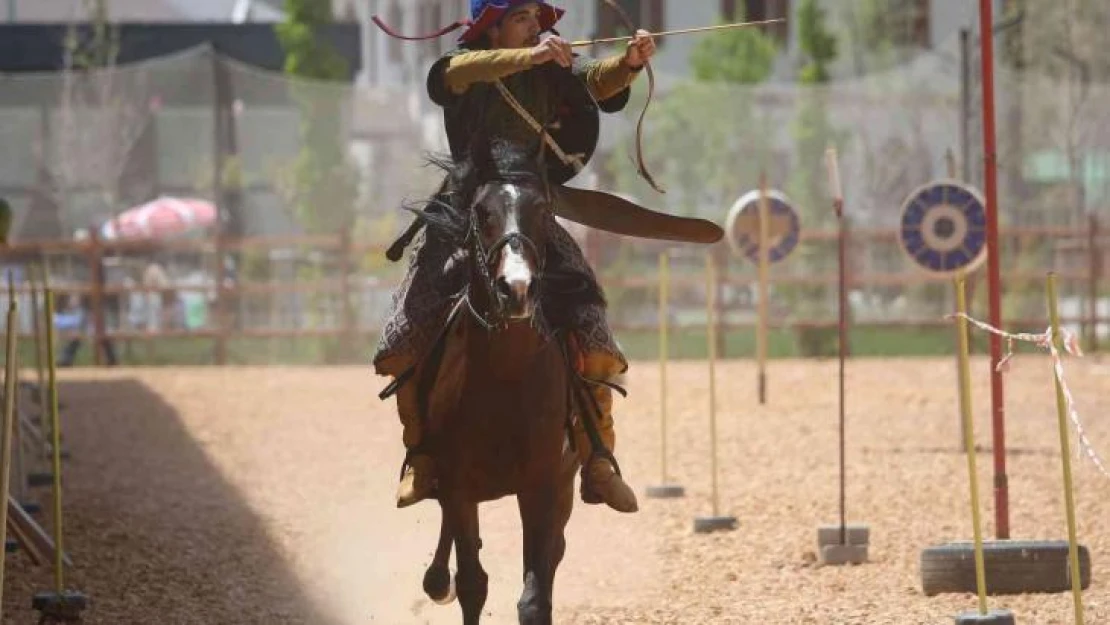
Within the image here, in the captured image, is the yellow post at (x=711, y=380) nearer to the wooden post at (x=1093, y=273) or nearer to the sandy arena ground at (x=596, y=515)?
the sandy arena ground at (x=596, y=515)

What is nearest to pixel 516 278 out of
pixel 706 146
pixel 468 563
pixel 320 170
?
pixel 468 563

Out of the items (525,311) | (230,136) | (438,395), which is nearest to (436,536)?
(438,395)

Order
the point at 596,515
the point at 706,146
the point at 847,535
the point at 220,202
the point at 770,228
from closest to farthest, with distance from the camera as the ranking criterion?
the point at 847,535 < the point at 596,515 < the point at 770,228 < the point at 220,202 < the point at 706,146

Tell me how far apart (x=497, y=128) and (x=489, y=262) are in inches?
25.0

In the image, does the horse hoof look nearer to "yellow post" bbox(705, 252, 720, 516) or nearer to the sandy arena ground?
the sandy arena ground

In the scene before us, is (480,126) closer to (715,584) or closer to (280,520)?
(715,584)

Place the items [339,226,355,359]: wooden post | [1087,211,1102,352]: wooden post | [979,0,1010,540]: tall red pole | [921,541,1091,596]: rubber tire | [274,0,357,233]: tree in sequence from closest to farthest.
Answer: [921,541,1091,596]: rubber tire → [979,0,1010,540]: tall red pole → [1087,211,1102,352]: wooden post → [339,226,355,359]: wooden post → [274,0,357,233]: tree

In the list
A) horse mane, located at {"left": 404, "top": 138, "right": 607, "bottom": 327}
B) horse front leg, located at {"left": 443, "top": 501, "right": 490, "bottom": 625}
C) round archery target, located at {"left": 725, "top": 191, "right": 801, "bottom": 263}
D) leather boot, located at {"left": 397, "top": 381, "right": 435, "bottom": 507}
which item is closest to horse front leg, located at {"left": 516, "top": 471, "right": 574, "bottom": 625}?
horse front leg, located at {"left": 443, "top": 501, "right": 490, "bottom": 625}

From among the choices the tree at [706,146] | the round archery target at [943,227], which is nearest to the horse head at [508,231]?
the round archery target at [943,227]

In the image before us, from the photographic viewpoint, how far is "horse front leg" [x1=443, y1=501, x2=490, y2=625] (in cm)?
752

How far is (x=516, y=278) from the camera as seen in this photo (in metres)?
6.53

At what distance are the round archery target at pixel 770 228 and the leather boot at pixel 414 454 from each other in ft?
45.2

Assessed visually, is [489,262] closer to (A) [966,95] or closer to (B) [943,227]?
(B) [943,227]

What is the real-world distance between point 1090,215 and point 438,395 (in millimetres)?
22809
